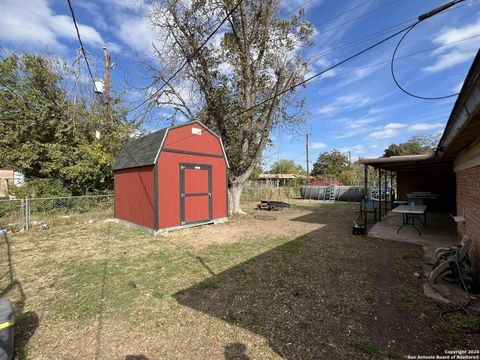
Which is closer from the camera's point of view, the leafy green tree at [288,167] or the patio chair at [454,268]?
the patio chair at [454,268]

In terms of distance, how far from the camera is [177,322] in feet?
8.89

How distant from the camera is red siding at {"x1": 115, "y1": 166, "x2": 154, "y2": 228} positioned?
7145 millimetres

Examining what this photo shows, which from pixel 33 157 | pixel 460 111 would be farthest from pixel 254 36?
pixel 33 157

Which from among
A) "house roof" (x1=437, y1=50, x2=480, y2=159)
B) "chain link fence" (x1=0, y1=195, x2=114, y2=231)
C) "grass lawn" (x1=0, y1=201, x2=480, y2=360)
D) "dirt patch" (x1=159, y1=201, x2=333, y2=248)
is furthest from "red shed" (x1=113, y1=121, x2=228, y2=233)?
"house roof" (x1=437, y1=50, x2=480, y2=159)

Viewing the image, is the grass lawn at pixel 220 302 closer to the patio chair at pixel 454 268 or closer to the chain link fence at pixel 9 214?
the patio chair at pixel 454 268

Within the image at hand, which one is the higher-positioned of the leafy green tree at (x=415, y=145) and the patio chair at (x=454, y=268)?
the leafy green tree at (x=415, y=145)

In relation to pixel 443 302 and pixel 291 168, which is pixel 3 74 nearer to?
pixel 443 302

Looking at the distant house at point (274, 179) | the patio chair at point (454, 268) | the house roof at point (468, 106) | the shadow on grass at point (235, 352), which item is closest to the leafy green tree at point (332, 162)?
the distant house at point (274, 179)

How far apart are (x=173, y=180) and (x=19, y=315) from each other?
16.0 feet

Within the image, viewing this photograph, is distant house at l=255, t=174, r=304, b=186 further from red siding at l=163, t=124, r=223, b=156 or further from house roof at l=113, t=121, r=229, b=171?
house roof at l=113, t=121, r=229, b=171

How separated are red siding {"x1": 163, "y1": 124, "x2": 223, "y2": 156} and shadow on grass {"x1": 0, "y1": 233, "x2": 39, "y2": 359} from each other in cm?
456

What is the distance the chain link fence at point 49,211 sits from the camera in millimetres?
7676

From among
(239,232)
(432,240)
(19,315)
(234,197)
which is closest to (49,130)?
(234,197)

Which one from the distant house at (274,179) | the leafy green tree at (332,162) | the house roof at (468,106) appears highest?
the leafy green tree at (332,162)
